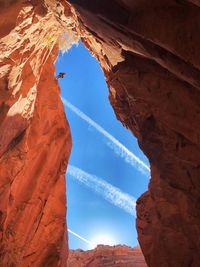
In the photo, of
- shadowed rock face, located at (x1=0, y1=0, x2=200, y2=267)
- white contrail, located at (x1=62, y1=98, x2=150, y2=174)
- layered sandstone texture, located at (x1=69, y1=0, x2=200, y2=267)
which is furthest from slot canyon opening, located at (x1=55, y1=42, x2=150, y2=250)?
layered sandstone texture, located at (x1=69, y1=0, x2=200, y2=267)

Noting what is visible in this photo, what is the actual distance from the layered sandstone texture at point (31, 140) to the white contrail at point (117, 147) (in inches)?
5758

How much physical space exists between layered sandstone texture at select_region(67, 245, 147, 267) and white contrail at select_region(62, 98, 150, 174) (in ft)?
450

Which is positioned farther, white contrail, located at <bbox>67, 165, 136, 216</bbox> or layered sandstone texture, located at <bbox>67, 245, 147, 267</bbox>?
white contrail, located at <bbox>67, 165, 136, 216</bbox>

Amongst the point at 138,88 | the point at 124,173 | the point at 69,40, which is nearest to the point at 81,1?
the point at 138,88

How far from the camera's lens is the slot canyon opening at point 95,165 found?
13462 cm

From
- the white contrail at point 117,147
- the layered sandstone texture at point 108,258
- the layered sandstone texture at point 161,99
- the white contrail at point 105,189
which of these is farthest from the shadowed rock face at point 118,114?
the white contrail at point 117,147

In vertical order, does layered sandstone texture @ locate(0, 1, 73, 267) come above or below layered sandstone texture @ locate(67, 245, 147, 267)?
above

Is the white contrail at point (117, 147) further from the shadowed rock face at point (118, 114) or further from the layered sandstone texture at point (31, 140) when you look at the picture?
the shadowed rock face at point (118, 114)

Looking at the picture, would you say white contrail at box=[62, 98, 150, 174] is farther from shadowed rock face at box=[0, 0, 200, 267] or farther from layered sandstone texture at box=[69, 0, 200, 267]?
layered sandstone texture at box=[69, 0, 200, 267]

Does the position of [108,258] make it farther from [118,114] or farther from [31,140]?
[118,114]

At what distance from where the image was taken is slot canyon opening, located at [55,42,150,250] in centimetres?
13462

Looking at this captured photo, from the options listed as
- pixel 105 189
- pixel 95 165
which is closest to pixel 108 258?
pixel 95 165

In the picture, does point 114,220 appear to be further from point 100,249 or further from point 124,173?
point 100,249

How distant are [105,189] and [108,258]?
432ft
